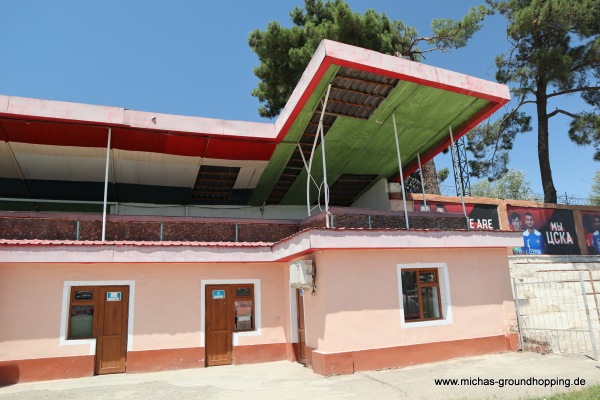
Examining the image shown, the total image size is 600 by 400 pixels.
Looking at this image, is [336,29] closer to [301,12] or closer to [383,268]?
[301,12]

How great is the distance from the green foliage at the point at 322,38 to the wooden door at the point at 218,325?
9672mm

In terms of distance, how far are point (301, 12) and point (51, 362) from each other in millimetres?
15099

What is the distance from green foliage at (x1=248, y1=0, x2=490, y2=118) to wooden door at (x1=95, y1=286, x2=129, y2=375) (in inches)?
419

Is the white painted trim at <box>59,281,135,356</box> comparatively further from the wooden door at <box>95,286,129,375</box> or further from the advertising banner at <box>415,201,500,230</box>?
the advertising banner at <box>415,201,500,230</box>

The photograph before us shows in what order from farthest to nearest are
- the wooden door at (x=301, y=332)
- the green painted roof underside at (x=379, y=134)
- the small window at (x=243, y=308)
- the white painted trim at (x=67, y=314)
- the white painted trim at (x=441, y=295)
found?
1. the small window at (x=243, y=308)
2. the green painted roof underside at (x=379, y=134)
3. the wooden door at (x=301, y=332)
4. the white painted trim at (x=441, y=295)
5. the white painted trim at (x=67, y=314)

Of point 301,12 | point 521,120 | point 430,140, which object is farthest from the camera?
point 521,120

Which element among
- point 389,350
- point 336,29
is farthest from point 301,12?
point 389,350

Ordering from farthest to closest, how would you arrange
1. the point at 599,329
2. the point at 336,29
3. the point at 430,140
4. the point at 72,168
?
1. the point at 336,29
2. the point at 430,140
3. the point at 72,168
4. the point at 599,329

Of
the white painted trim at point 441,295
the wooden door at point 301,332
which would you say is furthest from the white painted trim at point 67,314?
the white painted trim at point 441,295

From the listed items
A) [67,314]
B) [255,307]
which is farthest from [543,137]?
[67,314]

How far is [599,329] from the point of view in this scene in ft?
32.7

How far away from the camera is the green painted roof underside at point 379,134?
9.98m

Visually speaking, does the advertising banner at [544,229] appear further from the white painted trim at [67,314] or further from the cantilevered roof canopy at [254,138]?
the white painted trim at [67,314]

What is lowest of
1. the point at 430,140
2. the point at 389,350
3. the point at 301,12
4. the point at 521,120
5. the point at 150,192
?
the point at 389,350
